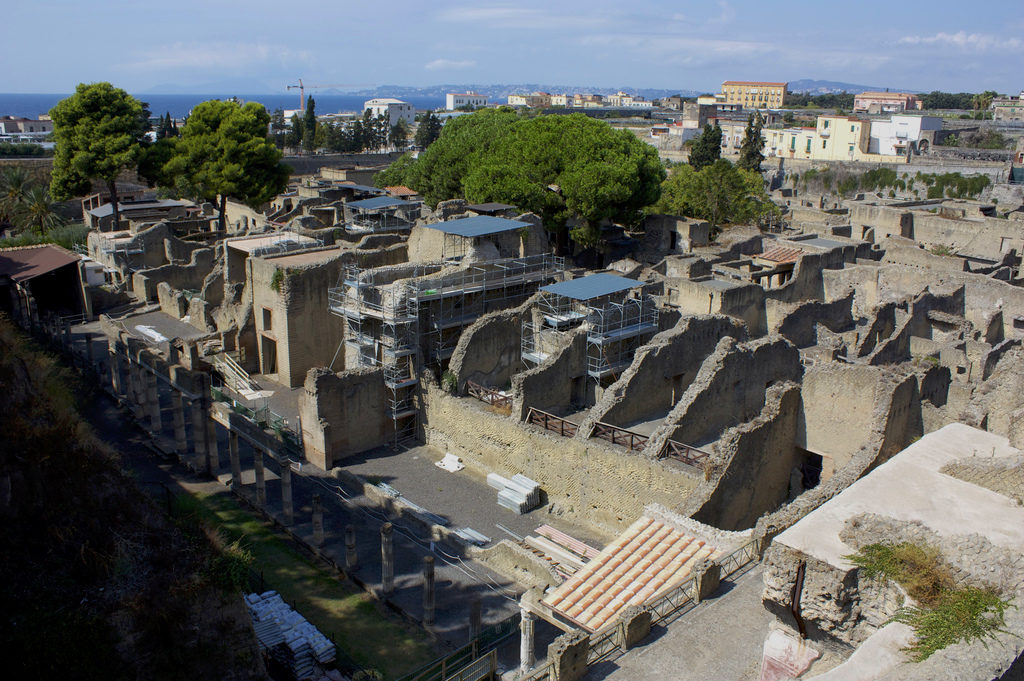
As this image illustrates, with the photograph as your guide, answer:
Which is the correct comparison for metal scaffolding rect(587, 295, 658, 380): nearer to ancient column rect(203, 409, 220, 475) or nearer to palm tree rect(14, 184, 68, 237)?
ancient column rect(203, 409, 220, 475)

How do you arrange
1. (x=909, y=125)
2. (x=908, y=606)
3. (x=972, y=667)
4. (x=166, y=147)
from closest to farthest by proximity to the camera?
(x=972, y=667)
(x=908, y=606)
(x=166, y=147)
(x=909, y=125)

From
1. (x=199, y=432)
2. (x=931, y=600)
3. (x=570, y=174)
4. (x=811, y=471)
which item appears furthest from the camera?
(x=570, y=174)

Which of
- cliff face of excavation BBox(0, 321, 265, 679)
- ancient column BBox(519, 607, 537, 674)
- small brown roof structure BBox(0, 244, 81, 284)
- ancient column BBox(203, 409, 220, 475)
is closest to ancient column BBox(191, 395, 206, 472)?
ancient column BBox(203, 409, 220, 475)

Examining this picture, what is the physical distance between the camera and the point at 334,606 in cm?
1599

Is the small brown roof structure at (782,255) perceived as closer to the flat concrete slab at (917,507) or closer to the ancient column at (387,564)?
the flat concrete slab at (917,507)

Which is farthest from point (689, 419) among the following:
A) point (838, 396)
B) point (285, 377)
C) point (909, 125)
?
point (909, 125)

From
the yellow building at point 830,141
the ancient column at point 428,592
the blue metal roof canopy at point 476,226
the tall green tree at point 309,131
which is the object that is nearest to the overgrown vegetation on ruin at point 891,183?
the yellow building at point 830,141

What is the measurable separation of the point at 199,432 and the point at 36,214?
106 feet

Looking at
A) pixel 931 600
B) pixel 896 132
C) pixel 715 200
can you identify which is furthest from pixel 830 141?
pixel 931 600

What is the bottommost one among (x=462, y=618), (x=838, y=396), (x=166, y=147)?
(x=462, y=618)

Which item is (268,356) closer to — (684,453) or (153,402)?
(153,402)

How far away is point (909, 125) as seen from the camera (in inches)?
3474

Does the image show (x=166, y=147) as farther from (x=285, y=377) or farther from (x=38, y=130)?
(x=38, y=130)

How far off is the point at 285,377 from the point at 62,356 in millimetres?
8415
